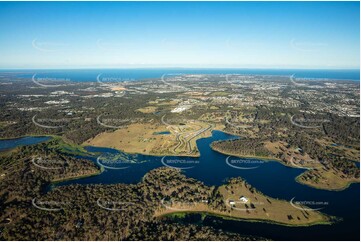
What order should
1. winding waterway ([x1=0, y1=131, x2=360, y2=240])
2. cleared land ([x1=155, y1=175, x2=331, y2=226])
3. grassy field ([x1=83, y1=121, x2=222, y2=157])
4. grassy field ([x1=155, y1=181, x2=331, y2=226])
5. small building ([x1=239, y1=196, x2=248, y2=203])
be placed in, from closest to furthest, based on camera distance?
winding waterway ([x1=0, y1=131, x2=360, y2=240]) → grassy field ([x1=155, y1=181, x2=331, y2=226]) → cleared land ([x1=155, y1=175, x2=331, y2=226]) → small building ([x1=239, y1=196, x2=248, y2=203]) → grassy field ([x1=83, y1=121, x2=222, y2=157])

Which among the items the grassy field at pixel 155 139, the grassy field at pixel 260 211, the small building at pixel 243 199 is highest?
the grassy field at pixel 155 139

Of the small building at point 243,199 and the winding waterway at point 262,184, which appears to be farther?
the small building at point 243,199

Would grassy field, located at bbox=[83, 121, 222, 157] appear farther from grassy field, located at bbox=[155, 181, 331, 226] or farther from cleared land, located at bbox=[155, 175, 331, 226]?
grassy field, located at bbox=[155, 181, 331, 226]

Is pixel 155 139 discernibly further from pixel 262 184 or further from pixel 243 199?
pixel 243 199

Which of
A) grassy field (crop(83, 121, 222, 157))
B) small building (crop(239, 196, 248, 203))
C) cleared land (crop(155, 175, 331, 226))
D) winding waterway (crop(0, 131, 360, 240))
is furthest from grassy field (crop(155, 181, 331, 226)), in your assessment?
grassy field (crop(83, 121, 222, 157))

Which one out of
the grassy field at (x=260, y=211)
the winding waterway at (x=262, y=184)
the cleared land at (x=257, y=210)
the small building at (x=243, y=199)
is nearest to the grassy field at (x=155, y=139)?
the winding waterway at (x=262, y=184)

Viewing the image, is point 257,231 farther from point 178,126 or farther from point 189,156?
point 178,126

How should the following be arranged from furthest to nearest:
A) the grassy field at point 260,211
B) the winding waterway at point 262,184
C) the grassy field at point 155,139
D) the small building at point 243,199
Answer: the grassy field at point 155,139 < the small building at point 243,199 < the grassy field at point 260,211 < the winding waterway at point 262,184

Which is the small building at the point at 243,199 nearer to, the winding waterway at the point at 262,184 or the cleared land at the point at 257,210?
the cleared land at the point at 257,210

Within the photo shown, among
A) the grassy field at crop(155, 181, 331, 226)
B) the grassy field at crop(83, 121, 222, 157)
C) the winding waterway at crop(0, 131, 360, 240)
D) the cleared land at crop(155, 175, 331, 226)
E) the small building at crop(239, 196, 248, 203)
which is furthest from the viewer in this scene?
the grassy field at crop(83, 121, 222, 157)

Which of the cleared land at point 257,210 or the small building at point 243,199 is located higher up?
the small building at point 243,199
